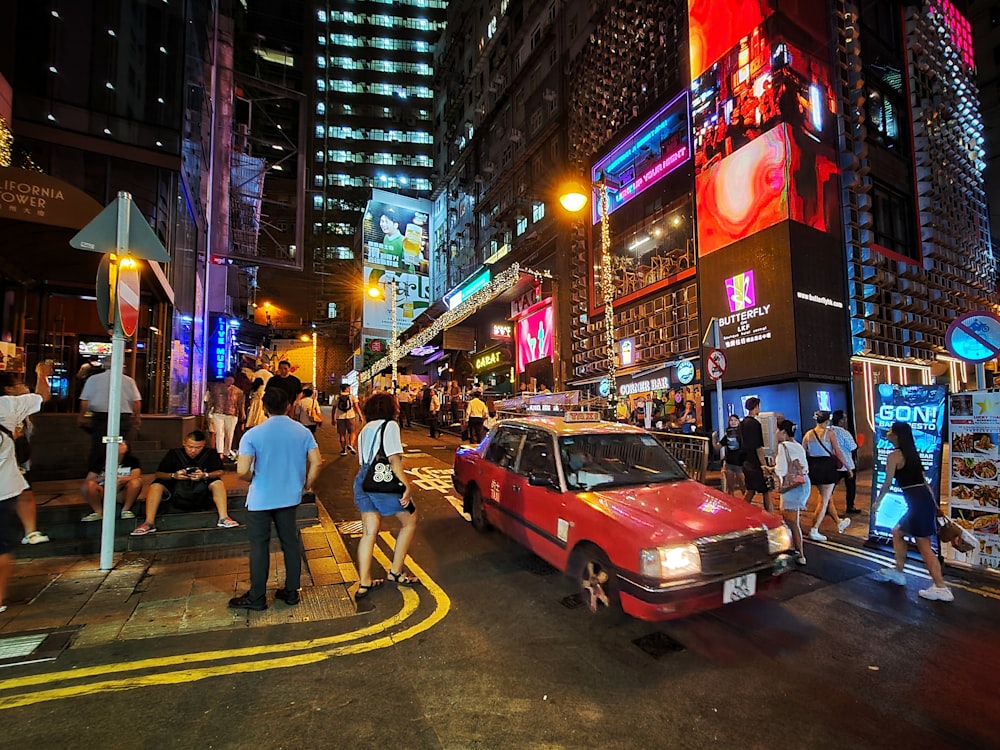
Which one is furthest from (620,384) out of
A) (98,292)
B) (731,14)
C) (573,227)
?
(98,292)

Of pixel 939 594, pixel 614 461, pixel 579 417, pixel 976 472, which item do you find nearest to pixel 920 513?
pixel 939 594

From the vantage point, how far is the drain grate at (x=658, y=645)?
11.6ft

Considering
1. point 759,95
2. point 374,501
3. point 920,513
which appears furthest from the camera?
point 759,95

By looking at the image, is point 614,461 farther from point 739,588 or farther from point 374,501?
point 374,501

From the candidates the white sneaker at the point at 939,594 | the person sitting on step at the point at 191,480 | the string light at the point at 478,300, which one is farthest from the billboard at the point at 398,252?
the white sneaker at the point at 939,594

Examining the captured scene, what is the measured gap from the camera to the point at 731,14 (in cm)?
1434

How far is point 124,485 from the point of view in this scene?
5.92 meters

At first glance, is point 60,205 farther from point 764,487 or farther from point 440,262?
point 440,262

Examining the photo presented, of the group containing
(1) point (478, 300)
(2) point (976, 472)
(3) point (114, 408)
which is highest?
(1) point (478, 300)

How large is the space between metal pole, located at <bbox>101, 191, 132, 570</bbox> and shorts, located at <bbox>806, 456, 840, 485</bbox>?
8.45 m

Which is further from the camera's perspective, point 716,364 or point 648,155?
point 648,155

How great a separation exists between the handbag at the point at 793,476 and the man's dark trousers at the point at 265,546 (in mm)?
5246

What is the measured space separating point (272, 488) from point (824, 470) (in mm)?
6923

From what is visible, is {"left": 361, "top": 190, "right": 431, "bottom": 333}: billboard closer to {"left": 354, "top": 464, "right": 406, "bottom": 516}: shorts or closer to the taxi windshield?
the taxi windshield
